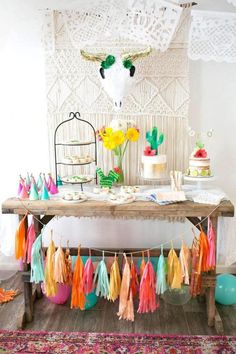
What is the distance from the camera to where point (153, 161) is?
2367mm

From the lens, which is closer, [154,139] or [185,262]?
[185,262]

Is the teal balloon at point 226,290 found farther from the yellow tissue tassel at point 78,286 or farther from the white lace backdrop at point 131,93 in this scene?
the yellow tissue tassel at point 78,286

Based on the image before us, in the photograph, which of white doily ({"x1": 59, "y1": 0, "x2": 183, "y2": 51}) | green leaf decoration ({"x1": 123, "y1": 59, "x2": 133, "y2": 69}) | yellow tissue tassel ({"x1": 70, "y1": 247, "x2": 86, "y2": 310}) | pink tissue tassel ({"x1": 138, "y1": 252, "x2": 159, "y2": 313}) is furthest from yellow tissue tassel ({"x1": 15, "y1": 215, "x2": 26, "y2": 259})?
white doily ({"x1": 59, "y1": 0, "x2": 183, "y2": 51})

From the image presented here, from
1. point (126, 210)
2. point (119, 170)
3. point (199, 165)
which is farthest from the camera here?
point (119, 170)

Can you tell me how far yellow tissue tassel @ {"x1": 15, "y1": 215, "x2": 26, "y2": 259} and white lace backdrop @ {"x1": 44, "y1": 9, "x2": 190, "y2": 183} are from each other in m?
0.70

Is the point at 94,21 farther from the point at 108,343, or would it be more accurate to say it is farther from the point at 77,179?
the point at 108,343

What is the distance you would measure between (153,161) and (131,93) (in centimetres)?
56

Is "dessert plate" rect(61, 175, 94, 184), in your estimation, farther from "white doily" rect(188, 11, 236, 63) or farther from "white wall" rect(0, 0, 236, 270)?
"white doily" rect(188, 11, 236, 63)

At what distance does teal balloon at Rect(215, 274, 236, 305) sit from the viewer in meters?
2.46

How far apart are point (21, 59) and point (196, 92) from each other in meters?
1.26

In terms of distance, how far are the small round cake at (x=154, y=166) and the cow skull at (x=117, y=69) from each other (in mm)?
465

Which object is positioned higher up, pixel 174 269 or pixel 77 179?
pixel 77 179

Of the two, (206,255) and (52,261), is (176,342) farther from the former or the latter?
(52,261)

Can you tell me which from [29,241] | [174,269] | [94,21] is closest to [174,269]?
[174,269]
